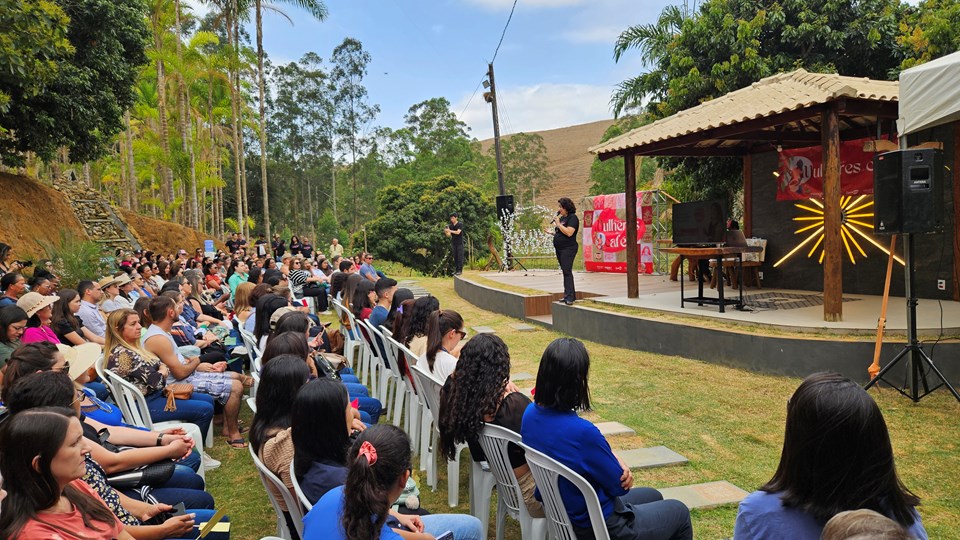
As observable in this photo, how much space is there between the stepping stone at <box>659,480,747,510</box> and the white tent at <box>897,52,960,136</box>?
3.36 meters

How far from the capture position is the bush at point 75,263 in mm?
11609

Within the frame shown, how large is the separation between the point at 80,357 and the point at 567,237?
655 centimetres

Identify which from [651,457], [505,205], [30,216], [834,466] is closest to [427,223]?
[505,205]

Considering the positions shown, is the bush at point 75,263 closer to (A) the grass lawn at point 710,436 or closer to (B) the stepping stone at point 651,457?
(A) the grass lawn at point 710,436

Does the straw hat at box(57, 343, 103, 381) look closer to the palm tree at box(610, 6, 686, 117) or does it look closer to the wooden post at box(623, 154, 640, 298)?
the wooden post at box(623, 154, 640, 298)

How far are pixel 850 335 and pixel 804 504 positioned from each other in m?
5.25

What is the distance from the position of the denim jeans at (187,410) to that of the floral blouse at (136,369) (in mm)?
71

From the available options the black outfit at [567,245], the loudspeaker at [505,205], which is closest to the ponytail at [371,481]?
the black outfit at [567,245]

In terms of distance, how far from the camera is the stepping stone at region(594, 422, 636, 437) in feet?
15.6

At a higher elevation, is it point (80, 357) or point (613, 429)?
point (80, 357)

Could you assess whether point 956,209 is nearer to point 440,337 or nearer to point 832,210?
point 832,210

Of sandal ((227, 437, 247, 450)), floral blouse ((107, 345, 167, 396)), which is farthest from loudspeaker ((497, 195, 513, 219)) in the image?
floral blouse ((107, 345, 167, 396))

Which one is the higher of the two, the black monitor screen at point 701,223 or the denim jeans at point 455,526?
the black monitor screen at point 701,223

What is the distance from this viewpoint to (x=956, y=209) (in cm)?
801
